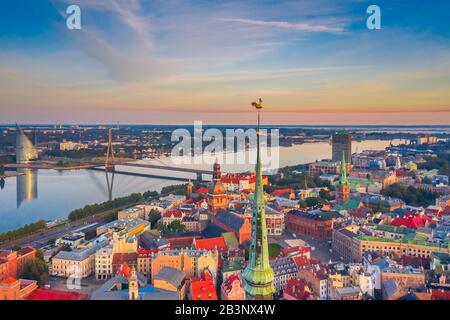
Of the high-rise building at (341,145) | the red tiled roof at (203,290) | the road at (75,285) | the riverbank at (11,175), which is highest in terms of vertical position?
the high-rise building at (341,145)

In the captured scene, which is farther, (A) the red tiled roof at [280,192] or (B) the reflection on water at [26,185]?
(A) the red tiled roof at [280,192]

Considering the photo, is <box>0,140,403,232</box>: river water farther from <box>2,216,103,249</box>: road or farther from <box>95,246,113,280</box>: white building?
<box>95,246,113,280</box>: white building

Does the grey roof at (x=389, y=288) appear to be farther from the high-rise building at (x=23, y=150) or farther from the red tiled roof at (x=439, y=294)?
the high-rise building at (x=23, y=150)

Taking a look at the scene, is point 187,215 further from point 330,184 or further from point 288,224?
point 330,184

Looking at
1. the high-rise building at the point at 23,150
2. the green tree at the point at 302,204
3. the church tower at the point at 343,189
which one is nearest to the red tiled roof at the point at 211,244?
the green tree at the point at 302,204

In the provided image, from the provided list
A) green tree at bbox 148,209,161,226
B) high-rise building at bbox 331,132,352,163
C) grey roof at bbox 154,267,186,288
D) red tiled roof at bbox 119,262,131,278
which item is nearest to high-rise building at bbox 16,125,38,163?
green tree at bbox 148,209,161,226
